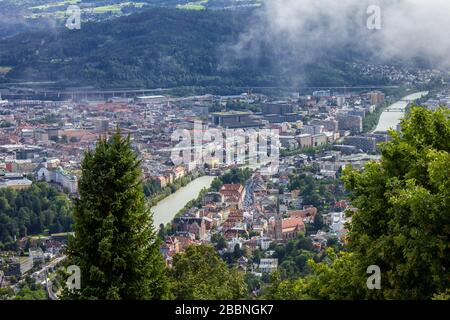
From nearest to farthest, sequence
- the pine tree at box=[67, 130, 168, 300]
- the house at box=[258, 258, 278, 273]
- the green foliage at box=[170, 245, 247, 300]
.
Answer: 1. the pine tree at box=[67, 130, 168, 300]
2. the green foliage at box=[170, 245, 247, 300]
3. the house at box=[258, 258, 278, 273]

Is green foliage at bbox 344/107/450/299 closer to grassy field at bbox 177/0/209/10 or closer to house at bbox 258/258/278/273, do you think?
house at bbox 258/258/278/273

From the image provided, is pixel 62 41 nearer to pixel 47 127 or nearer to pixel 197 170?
pixel 47 127

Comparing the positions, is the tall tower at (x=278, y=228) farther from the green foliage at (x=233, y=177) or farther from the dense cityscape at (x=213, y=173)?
the green foliage at (x=233, y=177)

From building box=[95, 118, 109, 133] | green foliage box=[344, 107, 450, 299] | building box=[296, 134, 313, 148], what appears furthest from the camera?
building box=[95, 118, 109, 133]

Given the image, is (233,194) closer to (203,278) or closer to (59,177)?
(59,177)

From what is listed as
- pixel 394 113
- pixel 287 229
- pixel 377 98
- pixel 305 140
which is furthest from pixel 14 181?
pixel 377 98

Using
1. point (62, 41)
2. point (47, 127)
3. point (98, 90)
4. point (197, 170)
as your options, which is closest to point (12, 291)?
point (197, 170)

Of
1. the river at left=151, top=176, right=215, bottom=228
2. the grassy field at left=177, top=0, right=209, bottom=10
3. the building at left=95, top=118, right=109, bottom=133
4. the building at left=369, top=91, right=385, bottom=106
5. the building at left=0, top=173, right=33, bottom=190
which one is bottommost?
the river at left=151, top=176, right=215, bottom=228

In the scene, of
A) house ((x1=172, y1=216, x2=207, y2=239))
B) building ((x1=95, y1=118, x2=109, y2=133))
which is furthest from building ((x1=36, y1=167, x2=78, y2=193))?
building ((x1=95, y1=118, x2=109, y2=133))

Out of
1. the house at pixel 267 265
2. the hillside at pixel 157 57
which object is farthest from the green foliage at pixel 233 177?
the hillside at pixel 157 57
